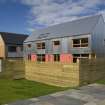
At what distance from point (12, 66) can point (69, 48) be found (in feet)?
43.3

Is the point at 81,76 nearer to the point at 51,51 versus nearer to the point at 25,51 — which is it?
the point at 51,51

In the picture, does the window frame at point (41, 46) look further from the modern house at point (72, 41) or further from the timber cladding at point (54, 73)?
the timber cladding at point (54, 73)

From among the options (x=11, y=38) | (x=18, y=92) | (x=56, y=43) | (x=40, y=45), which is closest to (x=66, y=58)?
(x=56, y=43)

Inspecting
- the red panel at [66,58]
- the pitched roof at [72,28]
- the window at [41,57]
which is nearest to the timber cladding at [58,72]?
the pitched roof at [72,28]

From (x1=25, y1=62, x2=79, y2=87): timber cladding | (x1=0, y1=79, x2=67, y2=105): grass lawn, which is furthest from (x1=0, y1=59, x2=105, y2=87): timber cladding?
(x1=0, y1=79, x2=67, y2=105): grass lawn

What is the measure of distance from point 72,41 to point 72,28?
108 inches

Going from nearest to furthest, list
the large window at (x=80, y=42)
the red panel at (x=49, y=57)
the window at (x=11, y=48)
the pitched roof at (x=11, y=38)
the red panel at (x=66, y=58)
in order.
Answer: the large window at (x=80, y=42) → the red panel at (x=66, y=58) → the red panel at (x=49, y=57) → the window at (x=11, y=48) → the pitched roof at (x=11, y=38)

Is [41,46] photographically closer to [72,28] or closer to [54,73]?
[72,28]

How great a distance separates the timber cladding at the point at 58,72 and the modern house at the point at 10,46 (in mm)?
24322

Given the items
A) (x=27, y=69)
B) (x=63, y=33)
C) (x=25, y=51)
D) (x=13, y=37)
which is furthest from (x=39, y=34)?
(x=27, y=69)

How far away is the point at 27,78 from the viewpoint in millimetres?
17688

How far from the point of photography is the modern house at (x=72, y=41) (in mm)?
25719

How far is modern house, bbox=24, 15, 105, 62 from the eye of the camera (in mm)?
25719

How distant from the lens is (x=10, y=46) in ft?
137
